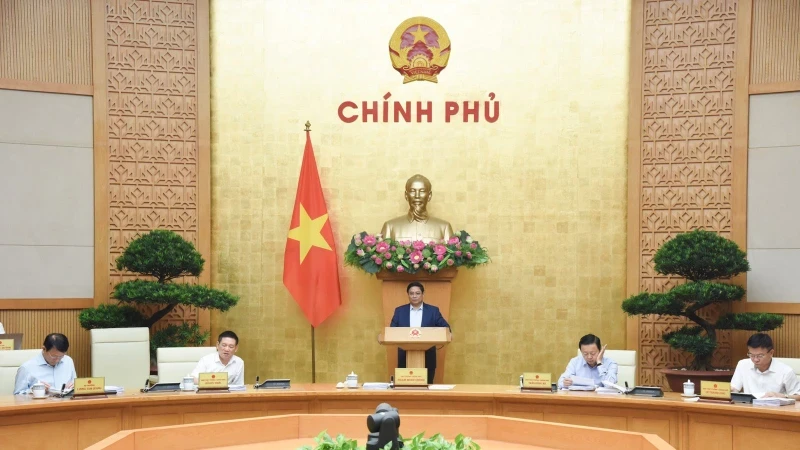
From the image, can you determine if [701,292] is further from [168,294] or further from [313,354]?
[168,294]

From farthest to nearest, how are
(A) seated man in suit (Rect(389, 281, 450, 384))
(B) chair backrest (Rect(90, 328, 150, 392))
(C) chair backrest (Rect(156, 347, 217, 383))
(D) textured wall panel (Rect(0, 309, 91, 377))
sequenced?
(D) textured wall panel (Rect(0, 309, 91, 377)) → (A) seated man in suit (Rect(389, 281, 450, 384)) → (B) chair backrest (Rect(90, 328, 150, 392)) → (C) chair backrest (Rect(156, 347, 217, 383))

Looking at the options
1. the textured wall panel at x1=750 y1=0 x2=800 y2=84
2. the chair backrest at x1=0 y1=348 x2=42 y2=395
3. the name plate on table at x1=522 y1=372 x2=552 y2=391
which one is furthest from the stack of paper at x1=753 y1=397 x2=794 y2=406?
the chair backrest at x1=0 y1=348 x2=42 y2=395

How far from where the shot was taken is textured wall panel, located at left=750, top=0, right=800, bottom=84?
7355 millimetres

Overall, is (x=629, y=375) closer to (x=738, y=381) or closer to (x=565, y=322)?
(x=738, y=381)

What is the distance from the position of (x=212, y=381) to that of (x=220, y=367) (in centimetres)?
64

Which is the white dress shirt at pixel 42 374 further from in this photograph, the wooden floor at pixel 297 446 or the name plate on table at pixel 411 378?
the wooden floor at pixel 297 446

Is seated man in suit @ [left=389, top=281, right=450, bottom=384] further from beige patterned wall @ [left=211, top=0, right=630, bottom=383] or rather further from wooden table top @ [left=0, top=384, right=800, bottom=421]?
wooden table top @ [left=0, top=384, right=800, bottom=421]

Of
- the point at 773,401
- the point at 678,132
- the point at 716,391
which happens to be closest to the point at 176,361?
the point at 716,391

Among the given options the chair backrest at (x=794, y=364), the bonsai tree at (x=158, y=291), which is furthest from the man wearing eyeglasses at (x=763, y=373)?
the bonsai tree at (x=158, y=291)

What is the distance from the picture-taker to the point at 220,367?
241 inches

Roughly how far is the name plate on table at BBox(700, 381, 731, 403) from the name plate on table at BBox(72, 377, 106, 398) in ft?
11.5

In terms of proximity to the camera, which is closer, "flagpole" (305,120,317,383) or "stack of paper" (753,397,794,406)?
"stack of paper" (753,397,794,406)

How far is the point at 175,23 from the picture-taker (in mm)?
8055

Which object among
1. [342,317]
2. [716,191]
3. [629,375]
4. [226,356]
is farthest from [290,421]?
[716,191]
